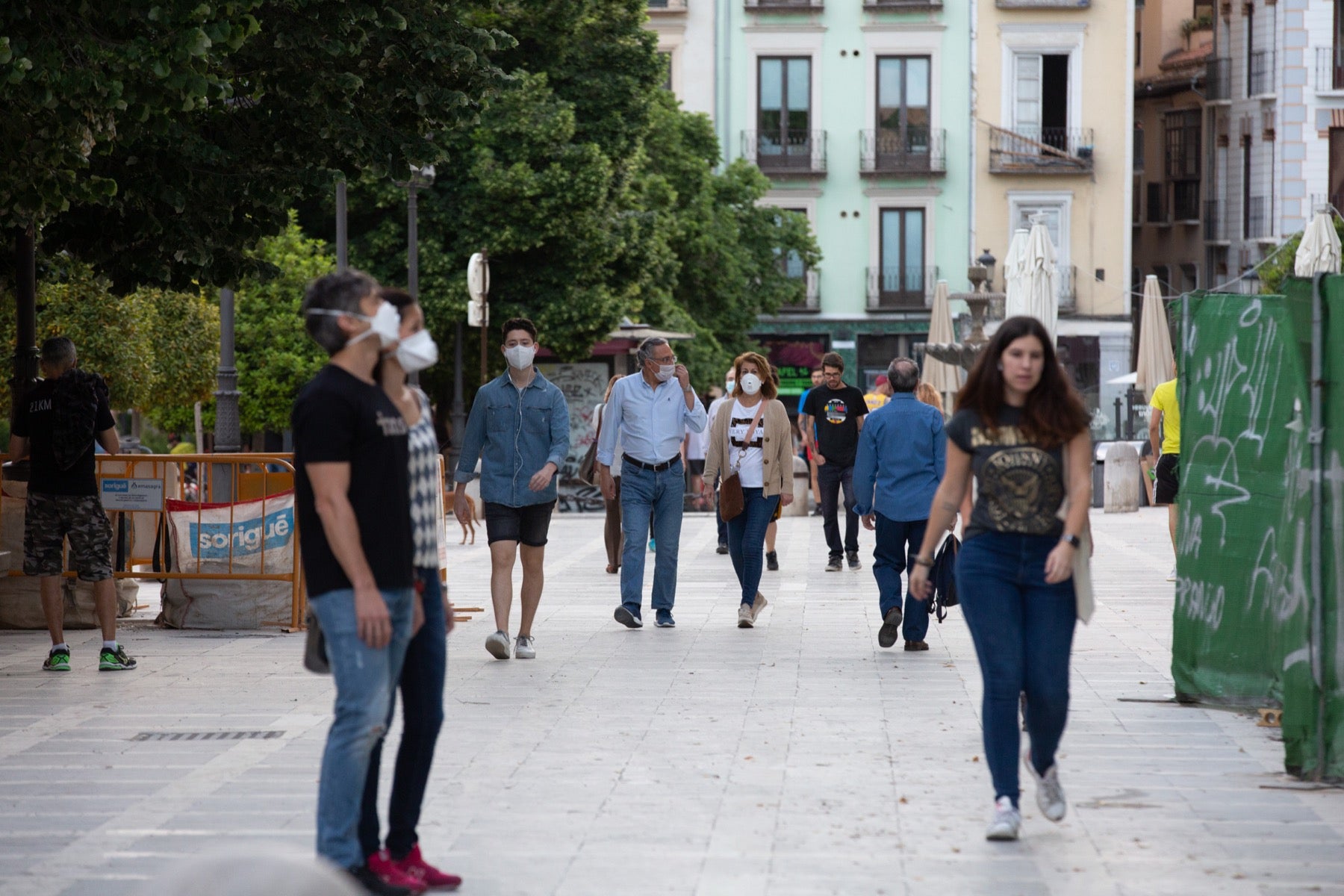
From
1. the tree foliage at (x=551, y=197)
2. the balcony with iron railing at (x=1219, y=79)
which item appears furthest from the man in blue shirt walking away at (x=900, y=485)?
the balcony with iron railing at (x=1219, y=79)

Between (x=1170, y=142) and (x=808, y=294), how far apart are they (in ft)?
38.4

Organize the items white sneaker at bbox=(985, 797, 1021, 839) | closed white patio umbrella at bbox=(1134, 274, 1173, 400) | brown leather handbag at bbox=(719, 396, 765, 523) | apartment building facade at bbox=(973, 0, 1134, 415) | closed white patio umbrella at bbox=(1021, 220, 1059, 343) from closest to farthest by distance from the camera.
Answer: white sneaker at bbox=(985, 797, 1021, 839)
brown leather handbag at bbox=(719, 396, 765, 523)
closed white patio umbrella at bbox=(1021, 220, 1059, 343)
closed white patio umbrella at bbox=(1134, 274, 1173, 400)
apartment building facade at bbox=(973, 0, 1134, 415)

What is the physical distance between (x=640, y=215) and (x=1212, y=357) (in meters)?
25.9

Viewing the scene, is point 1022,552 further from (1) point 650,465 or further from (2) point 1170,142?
(2) point 1170,142

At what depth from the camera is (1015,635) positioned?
6.06 m

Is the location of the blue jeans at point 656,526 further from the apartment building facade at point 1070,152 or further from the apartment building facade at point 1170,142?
the apartment building facade at point 1170,142

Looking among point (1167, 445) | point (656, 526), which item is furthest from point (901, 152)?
point (656, 526)

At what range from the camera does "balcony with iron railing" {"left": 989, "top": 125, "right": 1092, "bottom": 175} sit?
47656mm

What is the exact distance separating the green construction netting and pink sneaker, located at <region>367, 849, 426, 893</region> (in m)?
3.47

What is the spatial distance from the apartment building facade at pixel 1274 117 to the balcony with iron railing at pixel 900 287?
26.0ft

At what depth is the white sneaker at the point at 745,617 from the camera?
40.1 feet

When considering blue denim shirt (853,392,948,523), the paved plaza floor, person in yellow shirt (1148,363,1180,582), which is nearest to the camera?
the paved plaza floor

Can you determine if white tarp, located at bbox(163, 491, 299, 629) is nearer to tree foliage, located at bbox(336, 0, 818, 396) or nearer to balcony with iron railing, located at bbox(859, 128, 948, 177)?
tree foliage, located at bbox(336, 0, 818, 396)

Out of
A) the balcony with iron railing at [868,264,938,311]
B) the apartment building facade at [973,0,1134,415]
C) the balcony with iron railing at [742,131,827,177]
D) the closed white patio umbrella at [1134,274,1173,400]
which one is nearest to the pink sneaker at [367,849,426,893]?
the closed white patio umbrella at [1134,274,1173,400]
